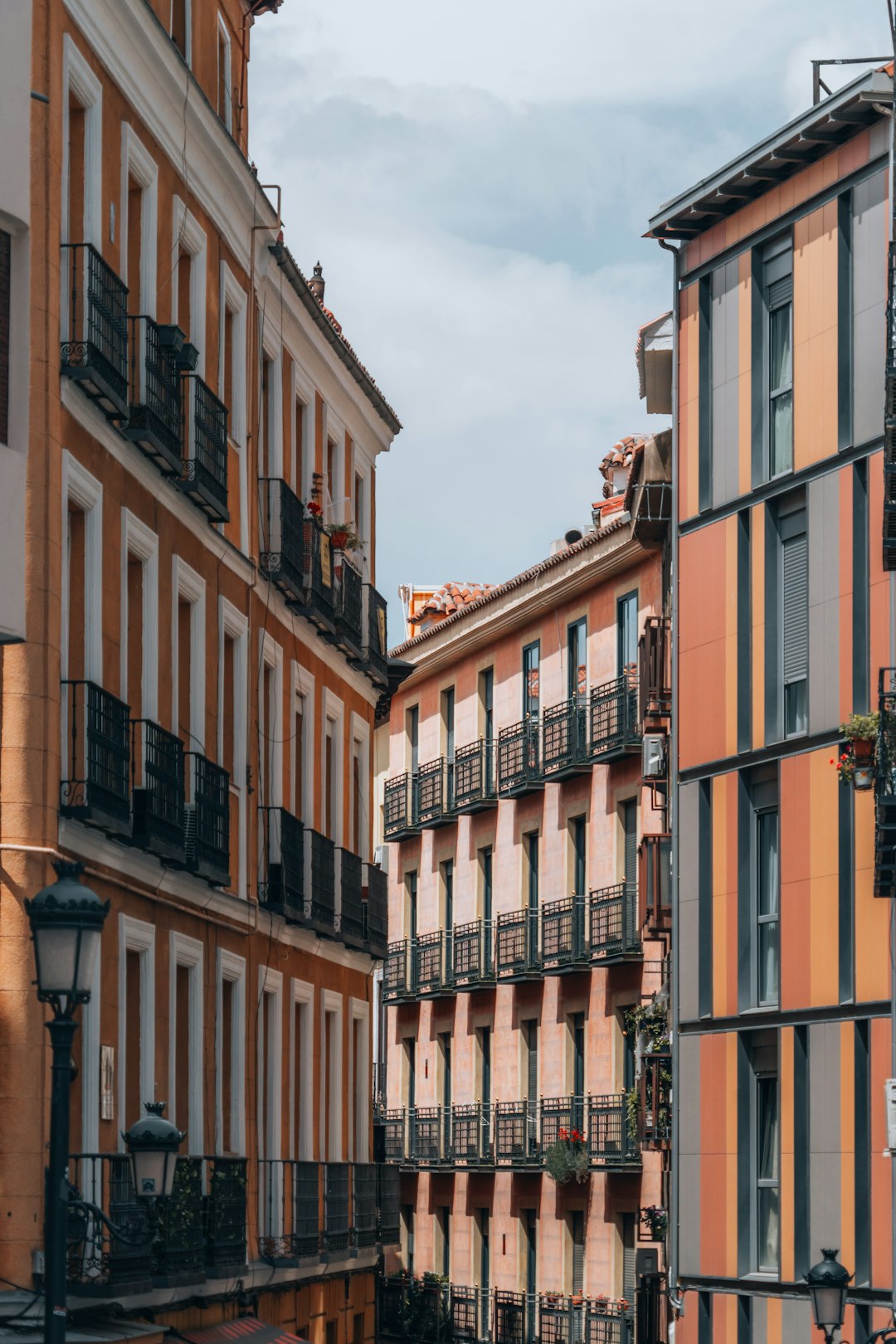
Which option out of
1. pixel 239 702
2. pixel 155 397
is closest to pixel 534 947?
pixel 239 702

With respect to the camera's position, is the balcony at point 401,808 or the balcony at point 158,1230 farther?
the balcony at point 401,808

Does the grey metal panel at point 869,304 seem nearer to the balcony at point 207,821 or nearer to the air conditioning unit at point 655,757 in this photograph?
the balcony at point 207,821

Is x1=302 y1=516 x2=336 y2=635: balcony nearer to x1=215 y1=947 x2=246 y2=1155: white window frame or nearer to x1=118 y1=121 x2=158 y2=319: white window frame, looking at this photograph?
x1=215 y1=947 x2=246 y2=1155: white window frame

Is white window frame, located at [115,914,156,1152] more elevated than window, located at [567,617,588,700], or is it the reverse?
window, located at [567,617,588,700]

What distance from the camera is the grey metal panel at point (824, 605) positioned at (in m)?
31.2

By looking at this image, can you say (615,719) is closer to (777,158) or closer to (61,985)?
(777,158)

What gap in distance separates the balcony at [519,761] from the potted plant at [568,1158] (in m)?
6.88

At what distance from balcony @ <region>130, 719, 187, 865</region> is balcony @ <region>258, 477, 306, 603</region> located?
20.7 feet

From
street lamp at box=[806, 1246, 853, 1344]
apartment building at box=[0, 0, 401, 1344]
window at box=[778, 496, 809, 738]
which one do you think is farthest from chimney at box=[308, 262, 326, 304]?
street lamp at box=[806, 1246, 853, 1344]

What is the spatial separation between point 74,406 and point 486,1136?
106 feet

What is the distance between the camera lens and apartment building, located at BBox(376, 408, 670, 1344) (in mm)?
46625

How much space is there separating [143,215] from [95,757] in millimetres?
6865

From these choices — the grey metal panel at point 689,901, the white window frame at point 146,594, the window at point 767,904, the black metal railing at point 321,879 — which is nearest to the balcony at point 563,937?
the black metal railing at point 321,879

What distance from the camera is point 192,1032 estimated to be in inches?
1146
